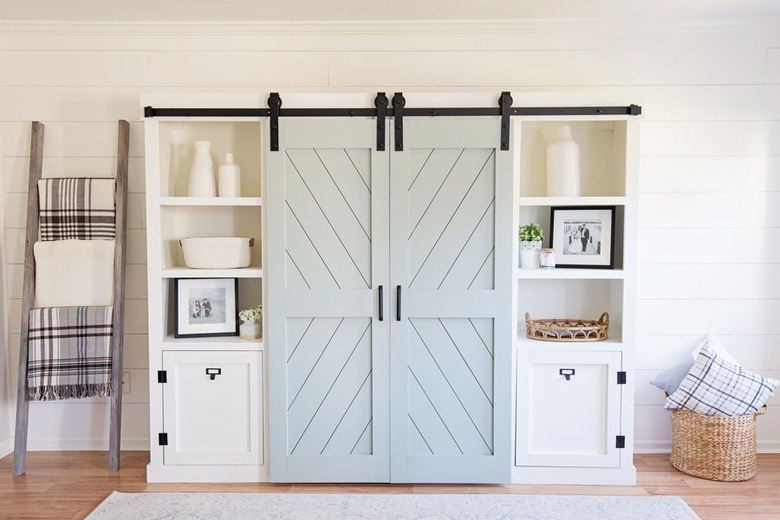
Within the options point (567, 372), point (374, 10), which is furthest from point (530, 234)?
point (374, 10)

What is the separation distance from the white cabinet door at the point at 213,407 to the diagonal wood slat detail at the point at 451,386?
0.77m

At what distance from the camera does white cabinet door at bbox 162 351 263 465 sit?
291cm

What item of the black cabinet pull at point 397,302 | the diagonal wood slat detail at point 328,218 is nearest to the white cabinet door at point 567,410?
the black cabinet pull at point 397,302

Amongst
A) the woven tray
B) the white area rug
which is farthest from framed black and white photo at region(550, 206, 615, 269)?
the white area rug

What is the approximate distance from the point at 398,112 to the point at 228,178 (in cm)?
91

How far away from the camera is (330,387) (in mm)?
2879

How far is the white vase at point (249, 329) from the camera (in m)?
2.96

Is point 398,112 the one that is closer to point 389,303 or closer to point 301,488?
point 389,303

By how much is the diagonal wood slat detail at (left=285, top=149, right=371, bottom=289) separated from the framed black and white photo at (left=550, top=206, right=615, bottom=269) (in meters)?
1.00

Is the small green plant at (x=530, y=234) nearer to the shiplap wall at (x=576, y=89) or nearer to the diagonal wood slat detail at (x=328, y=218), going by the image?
the shiplap wall at (x=576, y=89)

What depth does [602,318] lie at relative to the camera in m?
3.04

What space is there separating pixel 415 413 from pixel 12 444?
7.55 ft

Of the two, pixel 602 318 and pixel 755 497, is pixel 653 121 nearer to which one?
pixel 602 318

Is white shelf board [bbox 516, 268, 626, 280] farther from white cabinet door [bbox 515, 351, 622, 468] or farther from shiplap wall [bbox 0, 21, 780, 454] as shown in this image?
shiplap wall [bbox 0, 21, 780, 454]
